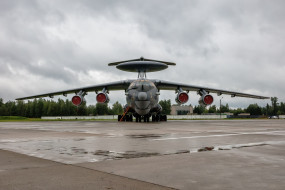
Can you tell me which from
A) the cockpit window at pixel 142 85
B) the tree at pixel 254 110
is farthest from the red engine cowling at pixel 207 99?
the tree at pixel 254 110

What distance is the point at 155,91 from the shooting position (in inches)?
1086

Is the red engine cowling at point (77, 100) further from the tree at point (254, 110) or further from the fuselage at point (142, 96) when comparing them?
the tree at point (254, 110)

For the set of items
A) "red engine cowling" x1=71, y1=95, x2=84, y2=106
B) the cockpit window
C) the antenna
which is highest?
the antenna

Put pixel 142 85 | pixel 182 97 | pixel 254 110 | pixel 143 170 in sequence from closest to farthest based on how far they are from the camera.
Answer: pixel 143 170, pixel 142 85, pixel 182 97, pixel 254 110

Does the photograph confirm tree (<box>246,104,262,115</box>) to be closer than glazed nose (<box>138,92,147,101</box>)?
No

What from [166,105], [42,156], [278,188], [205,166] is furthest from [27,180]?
[166,105]

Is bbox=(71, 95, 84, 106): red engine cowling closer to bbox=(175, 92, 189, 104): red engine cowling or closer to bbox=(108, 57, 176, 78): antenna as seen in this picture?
bbox=(108, 57, 176, 78): antenna

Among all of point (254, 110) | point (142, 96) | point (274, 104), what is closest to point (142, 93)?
point (142, 96)

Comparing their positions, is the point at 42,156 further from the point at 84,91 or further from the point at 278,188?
the point at 84,91

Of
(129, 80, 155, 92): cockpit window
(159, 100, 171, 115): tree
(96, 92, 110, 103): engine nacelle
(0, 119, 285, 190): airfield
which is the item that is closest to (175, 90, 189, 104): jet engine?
(129, 80, 155, 92): cockpit window

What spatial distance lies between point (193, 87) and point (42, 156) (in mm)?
25544

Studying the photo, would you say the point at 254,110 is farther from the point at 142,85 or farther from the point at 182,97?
the point at 142,85

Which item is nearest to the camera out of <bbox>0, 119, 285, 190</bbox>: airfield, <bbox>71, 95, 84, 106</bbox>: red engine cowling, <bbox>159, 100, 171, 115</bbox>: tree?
<bbox>0, 119, 285, 190</bbox>: airfield

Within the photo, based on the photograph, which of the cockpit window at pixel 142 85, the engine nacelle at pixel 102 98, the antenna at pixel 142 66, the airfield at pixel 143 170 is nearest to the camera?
the airfield at pixel 143 170
